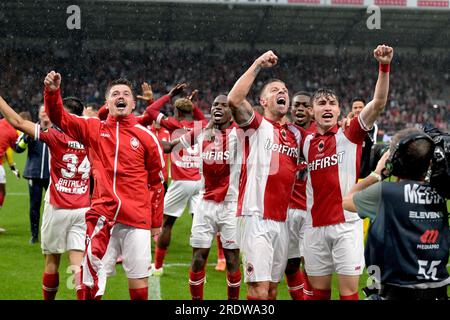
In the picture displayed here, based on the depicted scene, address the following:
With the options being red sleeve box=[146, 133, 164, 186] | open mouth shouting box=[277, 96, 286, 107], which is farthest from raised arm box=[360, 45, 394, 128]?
red sleeve box=[146, 133, 164, 186]

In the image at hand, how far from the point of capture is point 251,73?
16.1 feet

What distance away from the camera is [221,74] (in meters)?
36.2

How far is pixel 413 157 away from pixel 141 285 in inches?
103

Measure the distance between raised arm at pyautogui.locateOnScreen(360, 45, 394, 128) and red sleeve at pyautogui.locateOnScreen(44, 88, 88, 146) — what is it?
220 centimetres

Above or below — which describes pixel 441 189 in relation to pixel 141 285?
above

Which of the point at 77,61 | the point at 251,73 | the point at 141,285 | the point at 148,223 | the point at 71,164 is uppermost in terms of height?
the point at 77,61

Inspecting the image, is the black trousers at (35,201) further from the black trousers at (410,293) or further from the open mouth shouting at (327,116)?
the black trousers at (410,293)

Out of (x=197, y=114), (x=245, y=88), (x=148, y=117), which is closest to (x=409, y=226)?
(x=245, y=88)

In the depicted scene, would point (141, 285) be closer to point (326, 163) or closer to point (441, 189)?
point (326, 163)

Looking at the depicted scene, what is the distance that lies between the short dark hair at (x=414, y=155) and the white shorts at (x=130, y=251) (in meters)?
2.40

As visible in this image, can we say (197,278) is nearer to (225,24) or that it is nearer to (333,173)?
(333,173)

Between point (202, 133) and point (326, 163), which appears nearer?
point (326, 163)
